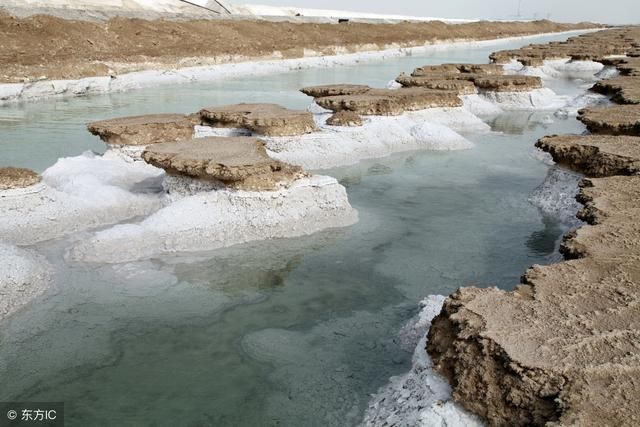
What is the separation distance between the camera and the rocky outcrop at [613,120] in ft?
26.6

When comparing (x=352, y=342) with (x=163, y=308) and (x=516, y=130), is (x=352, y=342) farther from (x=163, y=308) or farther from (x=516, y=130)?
(x=516, y=130)

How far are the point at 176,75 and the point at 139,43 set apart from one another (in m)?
6.20

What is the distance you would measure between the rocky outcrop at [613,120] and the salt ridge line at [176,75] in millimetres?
14708

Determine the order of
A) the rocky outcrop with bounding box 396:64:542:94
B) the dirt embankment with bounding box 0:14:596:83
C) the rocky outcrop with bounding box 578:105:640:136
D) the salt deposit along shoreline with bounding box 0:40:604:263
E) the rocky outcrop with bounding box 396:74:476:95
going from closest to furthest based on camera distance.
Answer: the salt deposit along shoreline with bounding box 0:40:604:263 → the rocky outcrop with bounding box 578:105:640:136 → the rocky outcrop with bounding box 396:74:476:95 → the rocky outcrop with bounding box 396:64:542:94 → the dirt embankment with bounding box 0:14:596:83

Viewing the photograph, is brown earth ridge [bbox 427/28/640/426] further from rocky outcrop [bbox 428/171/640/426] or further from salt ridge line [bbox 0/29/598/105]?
salt ridge line [bbox 0/29/598/105]

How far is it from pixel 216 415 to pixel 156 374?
0.68 meters

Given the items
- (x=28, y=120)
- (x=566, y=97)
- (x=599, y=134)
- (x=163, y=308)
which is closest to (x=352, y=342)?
(x=163, y=308)

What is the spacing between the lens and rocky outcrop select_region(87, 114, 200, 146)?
855 cm

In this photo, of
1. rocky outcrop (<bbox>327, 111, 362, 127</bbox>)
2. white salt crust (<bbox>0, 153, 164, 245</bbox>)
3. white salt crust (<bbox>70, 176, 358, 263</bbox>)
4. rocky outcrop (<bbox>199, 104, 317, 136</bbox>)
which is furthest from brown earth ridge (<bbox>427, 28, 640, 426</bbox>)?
rocky outcrop (<bbox>327, 111, 362, 127</bbox>)

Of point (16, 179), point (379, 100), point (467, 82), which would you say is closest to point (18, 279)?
point (16, 179)

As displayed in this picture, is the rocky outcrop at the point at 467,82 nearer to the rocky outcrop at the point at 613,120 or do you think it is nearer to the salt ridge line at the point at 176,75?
the rocky outcrop at the point at 613,120

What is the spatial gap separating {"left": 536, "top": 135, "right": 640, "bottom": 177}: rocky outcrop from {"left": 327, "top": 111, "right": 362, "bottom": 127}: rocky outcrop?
4008mm

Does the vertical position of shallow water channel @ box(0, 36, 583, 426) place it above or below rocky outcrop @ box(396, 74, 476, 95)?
below

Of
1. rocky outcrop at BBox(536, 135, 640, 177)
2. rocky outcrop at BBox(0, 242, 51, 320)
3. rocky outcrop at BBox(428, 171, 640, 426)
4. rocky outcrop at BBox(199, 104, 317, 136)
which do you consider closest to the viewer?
rocky outcrop at BBox(428, 171, 640, 426)
